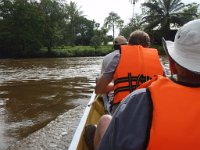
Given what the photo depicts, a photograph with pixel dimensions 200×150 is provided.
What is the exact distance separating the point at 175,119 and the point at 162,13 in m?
35.8

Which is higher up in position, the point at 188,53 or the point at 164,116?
the point at 188,53

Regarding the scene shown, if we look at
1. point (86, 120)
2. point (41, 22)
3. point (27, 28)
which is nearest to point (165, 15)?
point (41, 22)

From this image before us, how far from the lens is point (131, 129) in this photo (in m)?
1.13

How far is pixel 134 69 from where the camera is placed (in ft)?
9.07

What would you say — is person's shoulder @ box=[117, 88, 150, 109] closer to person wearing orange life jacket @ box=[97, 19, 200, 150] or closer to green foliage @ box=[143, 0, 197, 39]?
person wearing orange life jacket @ box=[97, 19, 200, 150]

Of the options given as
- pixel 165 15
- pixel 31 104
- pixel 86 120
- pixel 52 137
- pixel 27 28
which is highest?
pixel 165 15

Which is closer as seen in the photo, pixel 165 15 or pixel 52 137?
pixel 52 137

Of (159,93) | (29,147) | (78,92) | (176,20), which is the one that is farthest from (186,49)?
(176,20)

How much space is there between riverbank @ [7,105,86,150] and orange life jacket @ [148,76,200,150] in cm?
362

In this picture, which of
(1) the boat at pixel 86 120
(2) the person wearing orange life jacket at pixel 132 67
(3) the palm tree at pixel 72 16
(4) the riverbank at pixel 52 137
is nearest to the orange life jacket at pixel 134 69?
(2) the person wearing orange life jacket at pixel 132 67

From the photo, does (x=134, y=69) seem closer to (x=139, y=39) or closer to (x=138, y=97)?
(x=139, y=39)

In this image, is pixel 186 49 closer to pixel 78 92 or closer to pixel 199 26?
pixel 199 26

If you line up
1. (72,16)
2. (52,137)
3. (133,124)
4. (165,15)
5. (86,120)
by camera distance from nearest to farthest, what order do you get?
(133,124) → (86,120) → (52,137) → (165,15) → (72,16)

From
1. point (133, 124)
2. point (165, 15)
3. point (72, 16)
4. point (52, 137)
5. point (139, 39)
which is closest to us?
point (133, 124)
